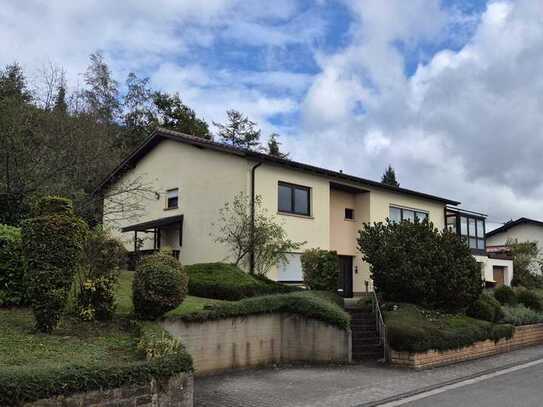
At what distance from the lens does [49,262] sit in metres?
9.08

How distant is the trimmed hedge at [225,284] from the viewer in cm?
1562

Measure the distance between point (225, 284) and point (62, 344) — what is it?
725 centimetres

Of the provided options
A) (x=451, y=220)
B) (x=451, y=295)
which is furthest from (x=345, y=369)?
(x=451, y=220)

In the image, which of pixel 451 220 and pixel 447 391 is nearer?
pixel 447 391

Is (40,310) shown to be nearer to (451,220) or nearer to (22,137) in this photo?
(22,137)

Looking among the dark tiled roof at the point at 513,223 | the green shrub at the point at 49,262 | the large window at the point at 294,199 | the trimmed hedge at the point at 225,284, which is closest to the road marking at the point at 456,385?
the green shrub at the point at 49,262

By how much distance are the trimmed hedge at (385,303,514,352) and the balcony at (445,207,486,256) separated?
1619 centimetres

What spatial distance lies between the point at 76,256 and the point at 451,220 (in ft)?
93.0

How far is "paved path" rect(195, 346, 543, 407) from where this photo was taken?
9.63 meters

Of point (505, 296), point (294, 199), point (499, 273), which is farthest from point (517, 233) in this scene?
point (294, 199)

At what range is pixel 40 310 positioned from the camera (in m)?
9.09

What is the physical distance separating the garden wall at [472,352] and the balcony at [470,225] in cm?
1375

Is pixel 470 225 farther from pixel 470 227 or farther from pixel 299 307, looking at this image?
pixel 299 307

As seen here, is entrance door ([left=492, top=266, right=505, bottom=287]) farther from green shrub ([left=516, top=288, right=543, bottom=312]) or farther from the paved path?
the paved path
